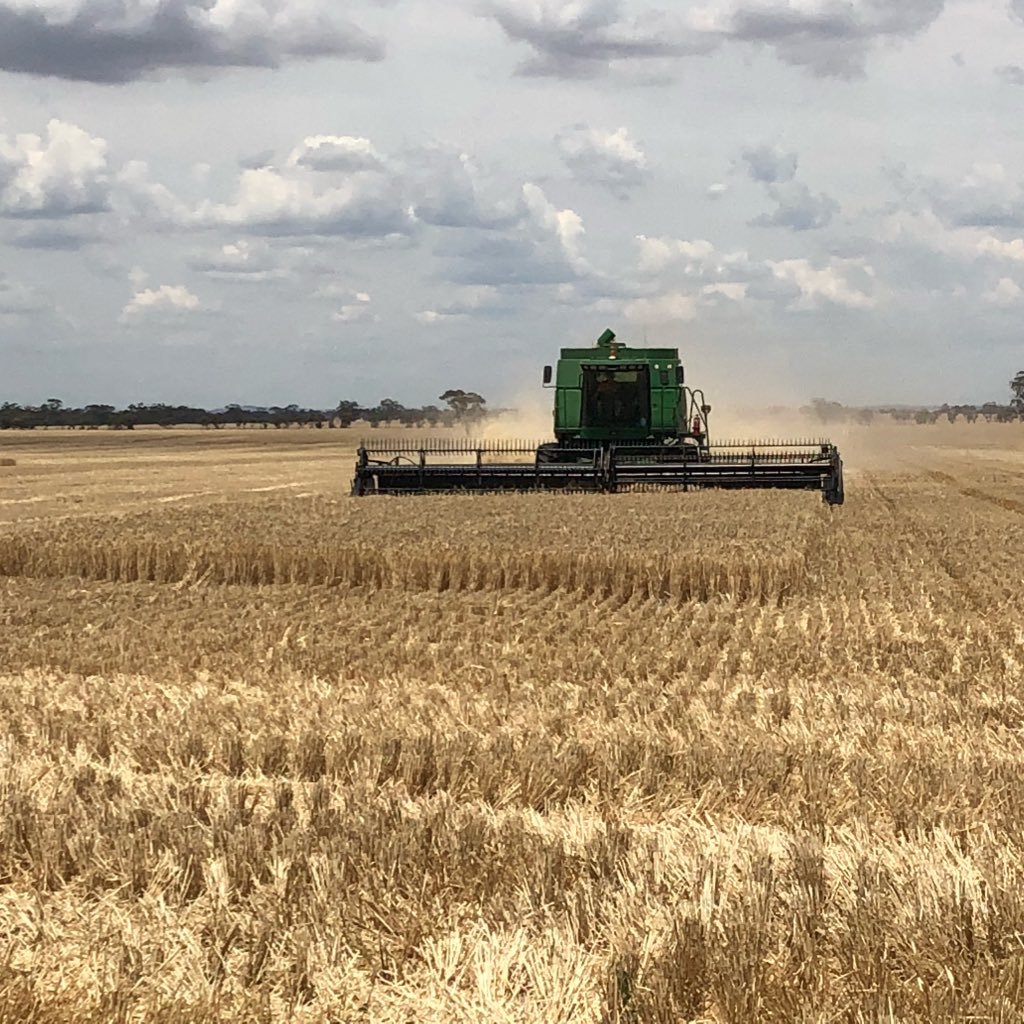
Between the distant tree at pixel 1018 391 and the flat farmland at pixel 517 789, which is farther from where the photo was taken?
the distant tree at pixel 1018 391

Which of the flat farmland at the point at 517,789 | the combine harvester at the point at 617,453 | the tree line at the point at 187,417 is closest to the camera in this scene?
the flat farmland at the point at 517,789

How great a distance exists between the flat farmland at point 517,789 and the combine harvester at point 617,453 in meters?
8.64

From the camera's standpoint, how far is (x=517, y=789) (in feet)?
19.6

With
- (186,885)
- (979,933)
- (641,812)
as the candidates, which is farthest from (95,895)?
(979,933)

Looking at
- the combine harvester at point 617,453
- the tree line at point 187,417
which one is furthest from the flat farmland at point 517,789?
the tree line at point 187,417

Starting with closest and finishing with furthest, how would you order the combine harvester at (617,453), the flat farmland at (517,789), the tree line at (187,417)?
1. the flat farmland at (517,789)
2. the combine harvester at (617,453)
3. the tree line at (187,417)

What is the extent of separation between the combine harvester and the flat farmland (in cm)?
864

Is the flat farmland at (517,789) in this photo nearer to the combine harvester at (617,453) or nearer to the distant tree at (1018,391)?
the combine harvester at (617,453)

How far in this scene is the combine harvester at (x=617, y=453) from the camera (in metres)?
23.1

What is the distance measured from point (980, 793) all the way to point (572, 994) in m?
2.58

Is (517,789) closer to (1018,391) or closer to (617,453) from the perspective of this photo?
(617,453)

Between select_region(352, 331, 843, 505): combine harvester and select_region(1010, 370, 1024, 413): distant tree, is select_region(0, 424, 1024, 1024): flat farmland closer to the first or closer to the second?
select_region(352, 331, 843, 505): combine harvester

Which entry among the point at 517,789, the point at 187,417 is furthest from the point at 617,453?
the point at 187,417

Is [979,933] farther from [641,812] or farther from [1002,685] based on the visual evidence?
[1002,685]
